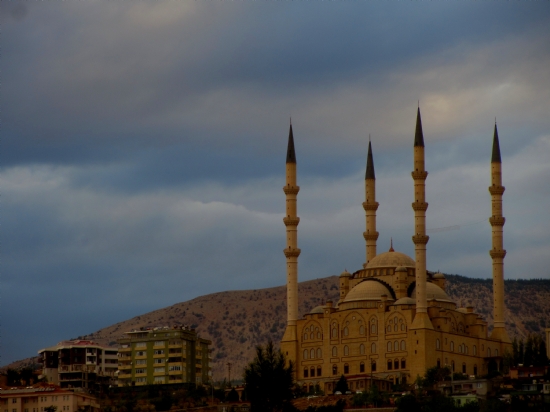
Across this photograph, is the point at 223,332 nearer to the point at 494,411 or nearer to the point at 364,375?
the point at 364,375

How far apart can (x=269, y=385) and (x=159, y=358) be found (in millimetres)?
25866

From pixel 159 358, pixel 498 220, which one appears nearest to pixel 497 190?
pixel 498 220

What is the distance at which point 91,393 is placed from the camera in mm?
98938

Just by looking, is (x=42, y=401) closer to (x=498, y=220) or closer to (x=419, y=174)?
(x=419, y=174)

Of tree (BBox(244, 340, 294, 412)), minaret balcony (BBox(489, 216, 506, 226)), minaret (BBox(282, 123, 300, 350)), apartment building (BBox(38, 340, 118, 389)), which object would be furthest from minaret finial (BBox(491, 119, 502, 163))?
apartment building (BBox(38, 340, 118, 389))

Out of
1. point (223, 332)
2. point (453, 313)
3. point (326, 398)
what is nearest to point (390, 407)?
point (326, 398)

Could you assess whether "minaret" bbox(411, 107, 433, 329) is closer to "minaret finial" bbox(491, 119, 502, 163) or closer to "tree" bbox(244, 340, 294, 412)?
"minaret finial" bbox(491, 119, 502, 163)

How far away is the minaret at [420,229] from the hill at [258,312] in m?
57.7

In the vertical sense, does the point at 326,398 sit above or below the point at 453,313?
below

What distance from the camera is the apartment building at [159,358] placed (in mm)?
105688

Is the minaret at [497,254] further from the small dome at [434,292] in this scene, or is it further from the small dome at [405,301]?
the small dome at [405,301]

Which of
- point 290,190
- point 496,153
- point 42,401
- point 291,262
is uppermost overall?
point 496,153

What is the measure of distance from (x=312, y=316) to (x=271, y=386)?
14233 millimetres

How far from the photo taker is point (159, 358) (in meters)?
106
